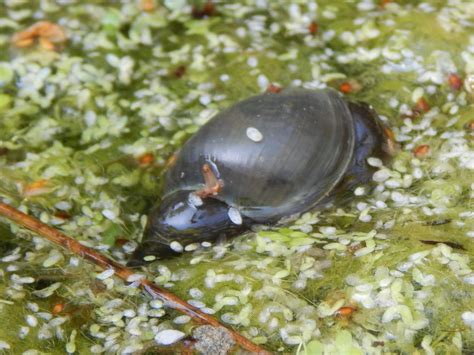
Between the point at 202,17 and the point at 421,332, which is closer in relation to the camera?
the point at 421,332

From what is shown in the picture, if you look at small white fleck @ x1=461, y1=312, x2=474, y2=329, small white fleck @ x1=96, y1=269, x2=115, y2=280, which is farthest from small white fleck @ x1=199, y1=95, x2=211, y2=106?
small white fleck @ x1=461, y1=312, x2=474, y2=329

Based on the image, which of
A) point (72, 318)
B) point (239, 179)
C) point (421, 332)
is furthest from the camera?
point (239, 179)

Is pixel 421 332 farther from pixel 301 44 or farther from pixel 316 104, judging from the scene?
pixel 301 44

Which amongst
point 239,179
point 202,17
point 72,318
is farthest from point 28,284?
point 202,17

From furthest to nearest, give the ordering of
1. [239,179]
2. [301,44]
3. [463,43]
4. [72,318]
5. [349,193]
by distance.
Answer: [301,44], [463,43], [349,193], [239,179], [72,318]

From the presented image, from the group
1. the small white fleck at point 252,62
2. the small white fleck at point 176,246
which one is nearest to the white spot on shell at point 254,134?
the small white fleck at point 176,246

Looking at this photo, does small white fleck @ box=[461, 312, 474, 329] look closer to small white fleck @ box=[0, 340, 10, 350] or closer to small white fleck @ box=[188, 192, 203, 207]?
small white fleck @ box=[188, 192, 203, 207]
